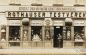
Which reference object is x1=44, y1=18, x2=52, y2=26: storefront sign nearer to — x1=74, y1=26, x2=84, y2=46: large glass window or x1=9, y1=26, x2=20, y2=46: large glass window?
x1=74, y1=26, x2=84, y2=46: large glass window

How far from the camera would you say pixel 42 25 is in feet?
116

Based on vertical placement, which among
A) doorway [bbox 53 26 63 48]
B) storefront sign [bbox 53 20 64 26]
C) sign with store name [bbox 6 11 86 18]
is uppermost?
sign with store name [bbox 6 11 86 18]

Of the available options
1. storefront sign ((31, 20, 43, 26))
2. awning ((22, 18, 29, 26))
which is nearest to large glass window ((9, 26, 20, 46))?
awning ((22, 18, 29, 26))

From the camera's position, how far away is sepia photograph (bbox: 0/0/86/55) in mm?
35219

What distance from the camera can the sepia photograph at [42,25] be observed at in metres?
35.2

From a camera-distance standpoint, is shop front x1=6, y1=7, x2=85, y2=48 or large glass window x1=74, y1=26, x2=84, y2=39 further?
large glass window x1=74, y1=26, x2=84, y2=39

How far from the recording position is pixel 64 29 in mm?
35375

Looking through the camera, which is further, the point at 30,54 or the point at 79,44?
the point at 79,44

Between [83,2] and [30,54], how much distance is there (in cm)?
1245

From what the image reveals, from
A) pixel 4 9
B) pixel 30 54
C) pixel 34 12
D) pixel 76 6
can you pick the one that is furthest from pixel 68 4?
pixel 30 54

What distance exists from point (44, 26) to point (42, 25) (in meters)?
0.22

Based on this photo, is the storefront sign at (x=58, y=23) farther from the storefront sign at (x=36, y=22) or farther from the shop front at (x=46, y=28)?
the storefront sign at (x=36, y=22)

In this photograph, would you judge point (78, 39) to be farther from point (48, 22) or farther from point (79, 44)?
point (48, 22)

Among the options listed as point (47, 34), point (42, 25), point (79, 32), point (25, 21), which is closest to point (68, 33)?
point (79, 32)
